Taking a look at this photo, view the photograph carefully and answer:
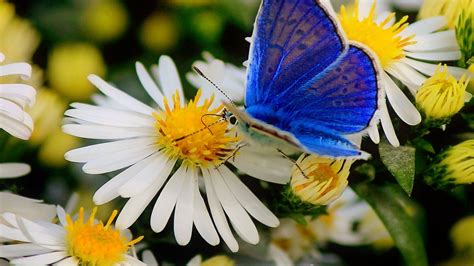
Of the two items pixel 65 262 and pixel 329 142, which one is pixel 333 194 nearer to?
pixel 329 142

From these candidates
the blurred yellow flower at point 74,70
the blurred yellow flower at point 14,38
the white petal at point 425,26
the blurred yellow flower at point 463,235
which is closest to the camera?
the white petal at point 425,26

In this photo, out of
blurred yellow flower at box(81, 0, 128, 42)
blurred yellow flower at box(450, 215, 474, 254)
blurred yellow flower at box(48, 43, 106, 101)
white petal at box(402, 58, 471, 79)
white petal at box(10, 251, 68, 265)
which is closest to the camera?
white petal at box(10, 251, 68, 265)

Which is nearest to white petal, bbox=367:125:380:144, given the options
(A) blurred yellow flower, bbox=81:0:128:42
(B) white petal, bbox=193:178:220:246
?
(B) white petal, bbox=193:178:220:246

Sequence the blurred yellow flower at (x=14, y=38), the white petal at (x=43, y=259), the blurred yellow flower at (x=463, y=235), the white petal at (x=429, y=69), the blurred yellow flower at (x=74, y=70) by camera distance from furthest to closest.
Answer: the blurred yellow flower at (x=74, y=70) < the blurred yellow flower at (x=463, y=235) < the blurred yellow flower at (x=14, y=38) < the white petal at (x=429, y=69) < the white petal at (x=43, y=259)

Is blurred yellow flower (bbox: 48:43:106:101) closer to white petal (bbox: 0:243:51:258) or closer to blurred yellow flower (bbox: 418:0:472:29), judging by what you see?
white petal (bbox: 0:243:51:258)

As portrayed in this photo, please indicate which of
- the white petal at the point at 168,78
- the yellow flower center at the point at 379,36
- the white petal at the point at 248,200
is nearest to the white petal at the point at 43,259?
the white petal at the point at 248,200

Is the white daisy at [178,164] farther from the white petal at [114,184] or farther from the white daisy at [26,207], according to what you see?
the white daisy at [26,207]

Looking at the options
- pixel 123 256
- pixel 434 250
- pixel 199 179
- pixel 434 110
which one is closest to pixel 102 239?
pixel 123 256

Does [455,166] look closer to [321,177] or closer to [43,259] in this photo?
[321,177]
